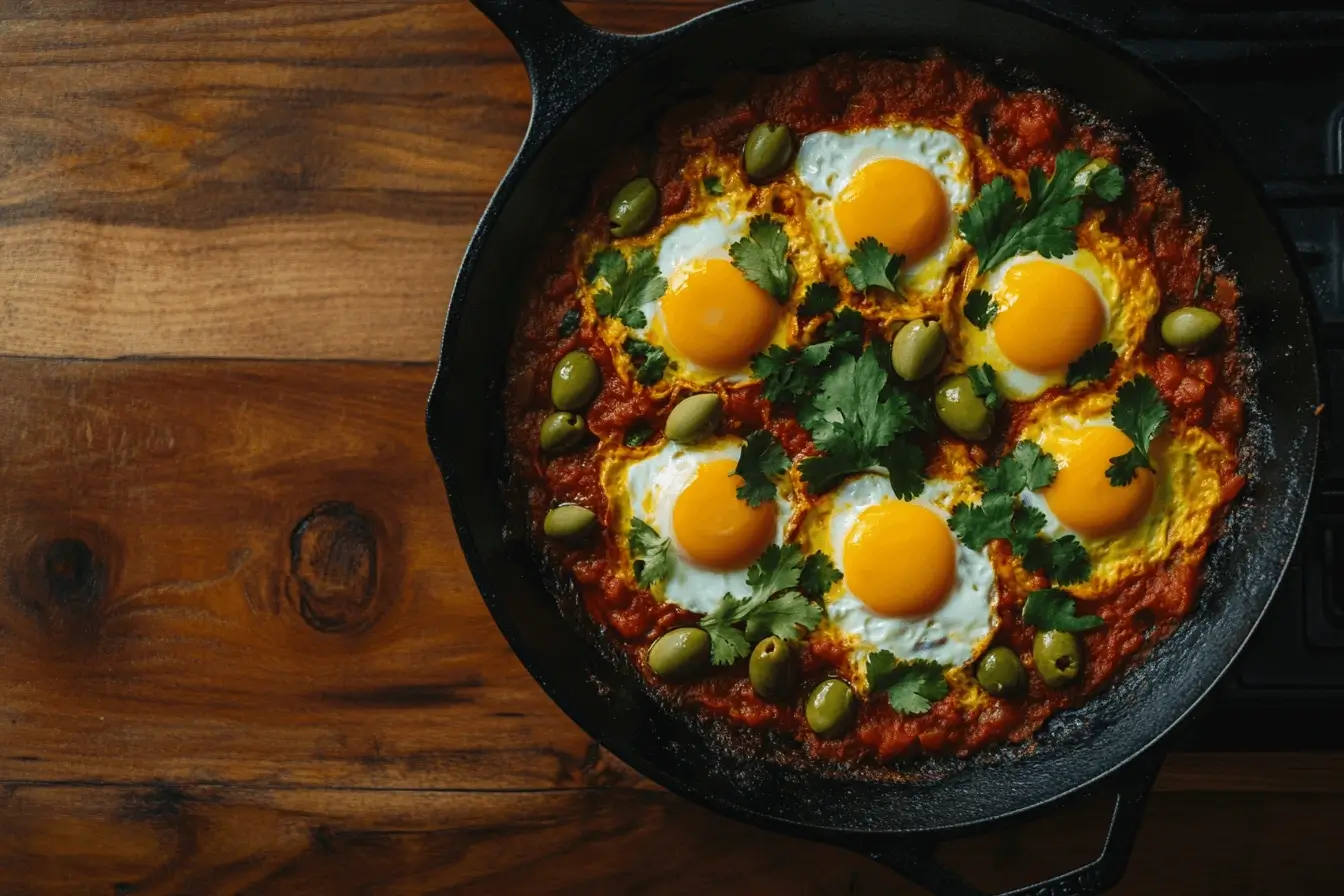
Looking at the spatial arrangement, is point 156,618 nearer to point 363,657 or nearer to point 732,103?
point 363,657

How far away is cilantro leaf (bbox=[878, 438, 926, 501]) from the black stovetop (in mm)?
1156

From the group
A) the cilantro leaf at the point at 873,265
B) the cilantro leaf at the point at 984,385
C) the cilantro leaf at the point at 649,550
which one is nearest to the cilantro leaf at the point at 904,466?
the cilantro leaf at the point at 984,385

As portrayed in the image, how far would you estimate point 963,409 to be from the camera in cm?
349

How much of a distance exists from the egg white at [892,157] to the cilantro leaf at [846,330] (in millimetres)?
206

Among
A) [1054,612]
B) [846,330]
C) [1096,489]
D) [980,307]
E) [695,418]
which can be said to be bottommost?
[1054,612]

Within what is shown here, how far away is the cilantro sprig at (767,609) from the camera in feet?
11.6

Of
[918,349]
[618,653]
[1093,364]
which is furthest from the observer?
[618,653]

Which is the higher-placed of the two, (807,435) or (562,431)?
→ (807,435)

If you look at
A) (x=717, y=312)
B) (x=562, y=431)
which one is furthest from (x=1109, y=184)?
(x=562, y=431)

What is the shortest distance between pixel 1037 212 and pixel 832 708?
1.74 m

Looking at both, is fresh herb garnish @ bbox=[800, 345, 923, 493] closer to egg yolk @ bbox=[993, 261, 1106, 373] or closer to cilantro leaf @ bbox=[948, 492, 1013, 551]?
cilantro leaf @ bbox=[948, 492, 1013, 551]

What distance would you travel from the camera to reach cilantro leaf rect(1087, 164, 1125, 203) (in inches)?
139

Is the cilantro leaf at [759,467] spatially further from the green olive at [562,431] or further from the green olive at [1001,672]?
the green olive at [1001,672]

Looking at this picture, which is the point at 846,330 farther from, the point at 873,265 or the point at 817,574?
the point at 817,574
